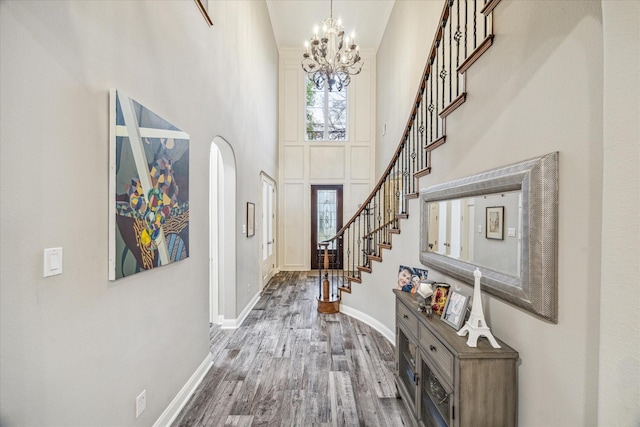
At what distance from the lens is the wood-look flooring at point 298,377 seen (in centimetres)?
213

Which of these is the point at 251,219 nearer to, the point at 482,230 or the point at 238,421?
the point at 238,421

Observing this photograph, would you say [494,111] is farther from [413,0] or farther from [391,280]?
[413,0]

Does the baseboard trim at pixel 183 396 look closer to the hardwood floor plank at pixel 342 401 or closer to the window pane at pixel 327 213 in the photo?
the hardwood floor plank at pixel 342 401

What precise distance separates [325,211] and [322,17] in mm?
4579

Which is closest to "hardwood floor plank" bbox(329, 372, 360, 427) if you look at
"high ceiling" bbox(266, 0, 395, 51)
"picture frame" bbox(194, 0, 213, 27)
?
"picture frame" bbox(194, 0, 213, 27)

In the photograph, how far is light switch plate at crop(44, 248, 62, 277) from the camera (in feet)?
3.64

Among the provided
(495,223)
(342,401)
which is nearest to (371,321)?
(342,401)

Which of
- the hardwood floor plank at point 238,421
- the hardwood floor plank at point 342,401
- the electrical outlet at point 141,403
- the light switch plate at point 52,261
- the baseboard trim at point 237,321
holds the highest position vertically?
the light switch plate at point 52,261

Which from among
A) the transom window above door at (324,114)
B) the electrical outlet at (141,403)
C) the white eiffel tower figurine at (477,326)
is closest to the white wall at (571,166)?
the white eiffel tower figurine at (477,326)

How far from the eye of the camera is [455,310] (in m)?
1.69

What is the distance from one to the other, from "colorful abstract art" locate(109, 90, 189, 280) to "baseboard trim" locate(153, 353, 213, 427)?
1049 mm

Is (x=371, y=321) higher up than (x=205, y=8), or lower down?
lower down

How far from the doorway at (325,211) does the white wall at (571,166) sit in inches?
237

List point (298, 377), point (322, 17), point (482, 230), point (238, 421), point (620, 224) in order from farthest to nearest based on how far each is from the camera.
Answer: point (322, 17)
point (298, 377)
point (238, 421)
point (482, 230)
point (620, 224)
